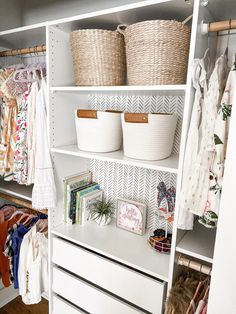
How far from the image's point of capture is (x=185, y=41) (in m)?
1.01

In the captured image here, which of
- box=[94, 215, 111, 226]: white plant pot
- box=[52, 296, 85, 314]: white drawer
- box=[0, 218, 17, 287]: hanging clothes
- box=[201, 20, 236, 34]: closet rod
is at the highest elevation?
box=[201, 20, 236, 34]: closet rod

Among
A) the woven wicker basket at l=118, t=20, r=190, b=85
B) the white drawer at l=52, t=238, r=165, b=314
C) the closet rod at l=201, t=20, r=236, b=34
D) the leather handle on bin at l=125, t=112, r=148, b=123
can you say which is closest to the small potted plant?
the white drawer at l=52, t=238, r=165, b=314

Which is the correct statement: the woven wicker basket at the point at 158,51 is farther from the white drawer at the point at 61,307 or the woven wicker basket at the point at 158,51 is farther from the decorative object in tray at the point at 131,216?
the white drawer at the point at 61,307

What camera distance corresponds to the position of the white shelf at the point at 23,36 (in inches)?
53.1

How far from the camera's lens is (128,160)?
1.14m

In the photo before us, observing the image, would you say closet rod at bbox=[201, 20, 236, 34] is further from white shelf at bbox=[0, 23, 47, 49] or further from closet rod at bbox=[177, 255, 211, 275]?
closet rod at bbox=[177, 255, 211, 275]

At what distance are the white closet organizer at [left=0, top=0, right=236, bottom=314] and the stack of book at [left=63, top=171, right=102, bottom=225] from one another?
0.04m

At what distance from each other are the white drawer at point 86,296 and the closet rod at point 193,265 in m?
0.40

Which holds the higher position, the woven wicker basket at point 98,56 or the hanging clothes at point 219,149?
the woven wicker basket at point 98,56

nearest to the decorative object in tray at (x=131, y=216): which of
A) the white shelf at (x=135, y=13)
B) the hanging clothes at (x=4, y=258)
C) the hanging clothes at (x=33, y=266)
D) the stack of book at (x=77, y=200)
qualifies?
the stack of book at (x=77, y=200)

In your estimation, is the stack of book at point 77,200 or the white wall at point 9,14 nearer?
the stack of book at point 77,200

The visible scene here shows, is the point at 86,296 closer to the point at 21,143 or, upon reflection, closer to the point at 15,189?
the point at 15,189

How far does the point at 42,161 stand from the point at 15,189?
0.53 m

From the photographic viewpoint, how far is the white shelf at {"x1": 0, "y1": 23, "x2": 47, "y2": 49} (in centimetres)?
135
